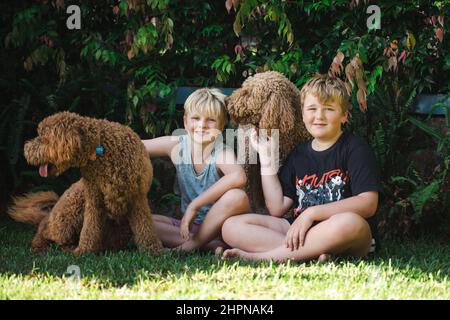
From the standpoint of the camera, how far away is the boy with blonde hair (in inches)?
150

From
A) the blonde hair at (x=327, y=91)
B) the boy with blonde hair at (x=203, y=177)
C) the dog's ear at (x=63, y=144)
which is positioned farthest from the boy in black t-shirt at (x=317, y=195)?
the dog's ear at (x=63, y=144)

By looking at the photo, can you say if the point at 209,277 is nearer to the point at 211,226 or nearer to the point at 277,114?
the point at 211,226

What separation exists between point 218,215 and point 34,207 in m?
1.19

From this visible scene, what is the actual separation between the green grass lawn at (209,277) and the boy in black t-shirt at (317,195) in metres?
0.13

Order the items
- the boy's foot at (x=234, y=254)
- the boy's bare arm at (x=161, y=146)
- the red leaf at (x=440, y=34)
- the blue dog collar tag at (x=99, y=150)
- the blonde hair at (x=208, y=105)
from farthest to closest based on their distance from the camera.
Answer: the red leaf at (x=440, y=34) → the boy's bare arm at (x=161, y=146) → the blonde hair at (x=208, y=105) → the boy's foot at (x=234, y=254) → the blue dog collar tag at (x=99, y=150)

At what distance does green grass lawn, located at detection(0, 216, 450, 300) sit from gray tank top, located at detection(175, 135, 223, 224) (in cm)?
41

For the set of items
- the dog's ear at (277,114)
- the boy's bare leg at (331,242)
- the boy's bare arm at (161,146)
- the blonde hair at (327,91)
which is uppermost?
the blonde hair at (327,91)

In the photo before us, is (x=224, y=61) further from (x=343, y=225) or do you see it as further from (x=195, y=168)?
(x=343, y=225)

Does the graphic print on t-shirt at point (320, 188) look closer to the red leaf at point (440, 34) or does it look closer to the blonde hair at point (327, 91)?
the blonde hair at point (327, 91)

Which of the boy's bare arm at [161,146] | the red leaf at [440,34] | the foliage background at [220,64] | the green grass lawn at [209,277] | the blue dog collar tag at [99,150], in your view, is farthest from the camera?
the foliage background at [220,64]

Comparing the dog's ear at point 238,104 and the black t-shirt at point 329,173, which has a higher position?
the dog's ear at point 238,104

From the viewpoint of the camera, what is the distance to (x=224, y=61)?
4949 millimetres

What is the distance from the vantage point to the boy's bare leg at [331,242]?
3475 mm

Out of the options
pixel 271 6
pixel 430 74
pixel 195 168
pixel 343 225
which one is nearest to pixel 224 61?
pixel 271 6
